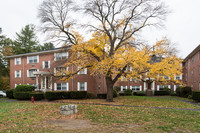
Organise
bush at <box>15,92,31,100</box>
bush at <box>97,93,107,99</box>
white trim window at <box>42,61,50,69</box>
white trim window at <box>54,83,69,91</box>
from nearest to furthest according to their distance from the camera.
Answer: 1. bush at <box>15,92,31,100</box>
2. bush at <box>97,93,107,99</box>
3. white trim window at <box>54,83,69,91</box>
4. white trim window at <box>42,61,50,69</box>

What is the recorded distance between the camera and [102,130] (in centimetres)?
707

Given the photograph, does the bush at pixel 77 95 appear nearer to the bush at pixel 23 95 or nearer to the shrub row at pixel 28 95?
the shrub row at pixel 28 95

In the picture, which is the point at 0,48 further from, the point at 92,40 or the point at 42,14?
the point at 92,40

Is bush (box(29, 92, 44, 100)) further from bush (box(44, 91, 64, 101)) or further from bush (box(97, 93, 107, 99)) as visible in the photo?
bush (box(97, 93, 107, 99))

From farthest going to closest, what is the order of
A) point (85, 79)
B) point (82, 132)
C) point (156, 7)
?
point (85, 79), point (156, 7), point (82, 132)

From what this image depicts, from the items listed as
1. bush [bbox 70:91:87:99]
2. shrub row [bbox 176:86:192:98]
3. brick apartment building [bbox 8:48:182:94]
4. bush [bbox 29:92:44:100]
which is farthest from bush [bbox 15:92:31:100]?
shrub row [bbox 176:86:192:98]

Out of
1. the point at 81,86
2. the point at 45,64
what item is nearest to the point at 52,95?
the point at 81,86

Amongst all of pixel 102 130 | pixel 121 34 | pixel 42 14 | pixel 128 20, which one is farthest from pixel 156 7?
pixel 102 130

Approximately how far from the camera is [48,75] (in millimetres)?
22812

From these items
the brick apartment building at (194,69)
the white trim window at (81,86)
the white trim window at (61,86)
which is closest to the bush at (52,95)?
the white trim window at (81,86)

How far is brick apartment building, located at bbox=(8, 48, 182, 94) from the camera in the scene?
2469cm

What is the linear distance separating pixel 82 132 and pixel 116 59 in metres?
Answer: 9.91

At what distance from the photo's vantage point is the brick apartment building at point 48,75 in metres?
24.7

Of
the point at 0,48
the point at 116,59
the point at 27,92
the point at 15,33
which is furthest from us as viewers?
the point at 15,33
